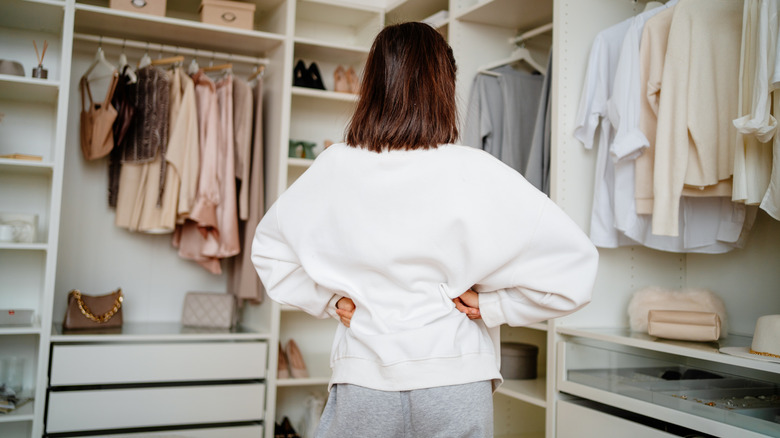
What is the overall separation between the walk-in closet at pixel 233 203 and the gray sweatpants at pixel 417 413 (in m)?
1.07

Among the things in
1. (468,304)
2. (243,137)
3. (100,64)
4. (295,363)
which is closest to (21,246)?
(100,64)

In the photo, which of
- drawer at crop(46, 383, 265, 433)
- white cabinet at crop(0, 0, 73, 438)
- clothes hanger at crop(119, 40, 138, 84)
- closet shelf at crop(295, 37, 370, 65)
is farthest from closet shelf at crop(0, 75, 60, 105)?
drawer at crop(46, 383, 265, 433)

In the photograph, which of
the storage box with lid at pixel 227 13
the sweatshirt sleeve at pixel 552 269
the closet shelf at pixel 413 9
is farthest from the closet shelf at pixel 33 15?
the sweatshirt sleeve at pixel 552 269

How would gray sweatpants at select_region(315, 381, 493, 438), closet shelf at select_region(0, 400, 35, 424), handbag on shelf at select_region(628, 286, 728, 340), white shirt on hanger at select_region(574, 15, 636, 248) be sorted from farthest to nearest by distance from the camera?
closet shelf at select_region(0, 400, 35, 424) < white shirt on hanger at select_region(574, 15, 636, 248) < handbag on shelf at select_region(628, 286, 728, 340) < gray sweatpants at select_region(315, 381, 493, 438)

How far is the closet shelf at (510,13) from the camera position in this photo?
2852 mm

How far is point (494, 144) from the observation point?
2982 millimetres

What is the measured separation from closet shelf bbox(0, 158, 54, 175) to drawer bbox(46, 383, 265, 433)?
96 cm

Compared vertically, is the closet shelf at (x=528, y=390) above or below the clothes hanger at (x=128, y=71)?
below

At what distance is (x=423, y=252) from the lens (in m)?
1.20

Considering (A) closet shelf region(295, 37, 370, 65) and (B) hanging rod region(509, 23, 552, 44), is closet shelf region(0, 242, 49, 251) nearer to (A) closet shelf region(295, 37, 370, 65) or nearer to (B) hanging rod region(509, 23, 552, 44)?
(A) closet shelf region(295, 37, 370, 65)

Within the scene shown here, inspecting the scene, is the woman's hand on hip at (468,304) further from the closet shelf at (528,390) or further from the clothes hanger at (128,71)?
the clothes hanger at (128,71)

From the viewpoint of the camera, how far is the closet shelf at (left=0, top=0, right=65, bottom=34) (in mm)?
2861

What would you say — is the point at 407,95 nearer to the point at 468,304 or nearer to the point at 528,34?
the point at 468,304

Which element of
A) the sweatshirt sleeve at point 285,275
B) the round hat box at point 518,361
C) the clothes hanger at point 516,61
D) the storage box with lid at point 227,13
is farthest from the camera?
the storage box with lid at point 227,13
